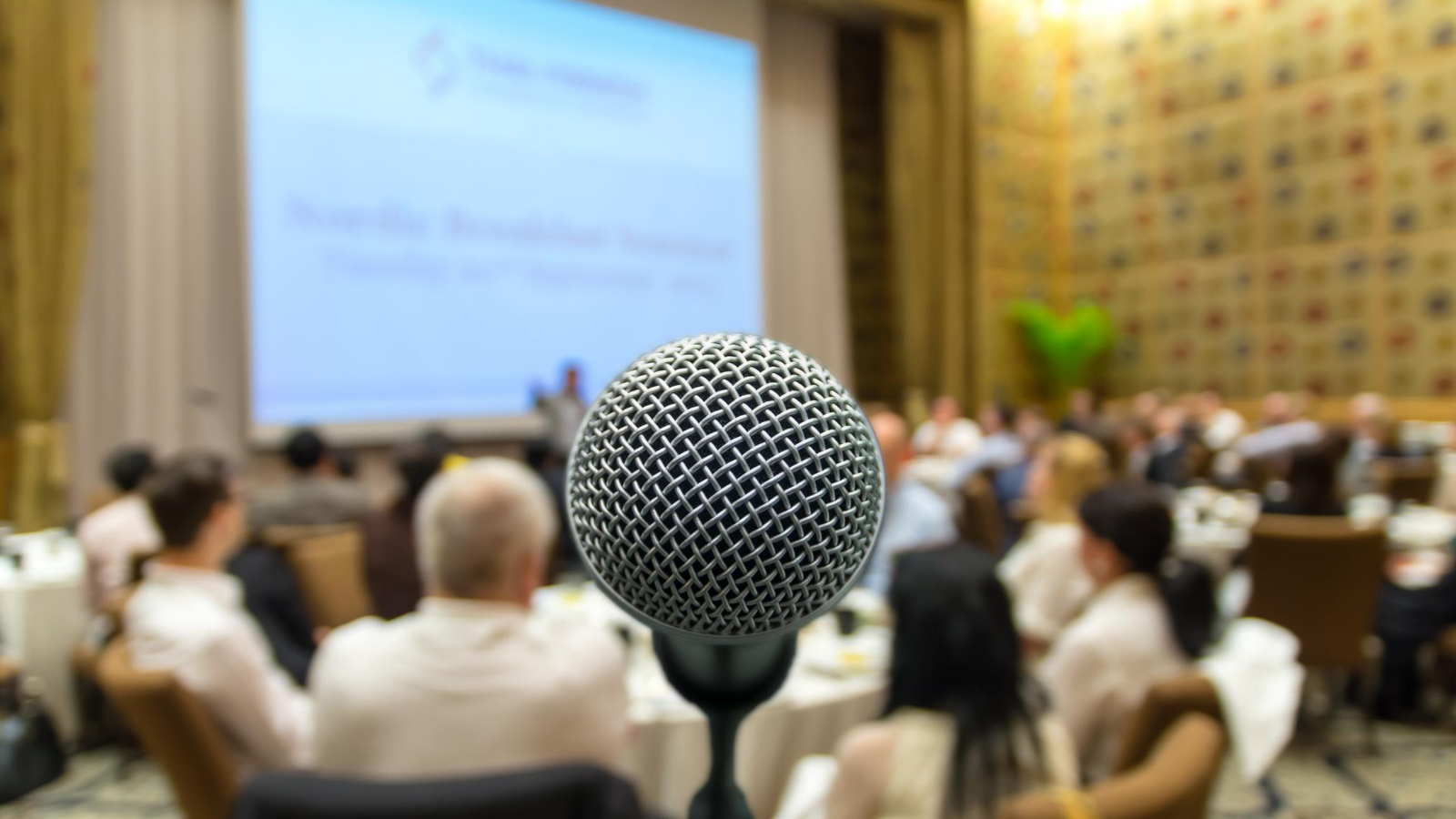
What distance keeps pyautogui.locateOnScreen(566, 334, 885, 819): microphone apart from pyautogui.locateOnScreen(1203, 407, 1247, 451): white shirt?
916 centimetres

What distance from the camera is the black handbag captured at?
347 cm

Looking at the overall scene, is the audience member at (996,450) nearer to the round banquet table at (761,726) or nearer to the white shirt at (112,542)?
the round banquet table at (761,726)

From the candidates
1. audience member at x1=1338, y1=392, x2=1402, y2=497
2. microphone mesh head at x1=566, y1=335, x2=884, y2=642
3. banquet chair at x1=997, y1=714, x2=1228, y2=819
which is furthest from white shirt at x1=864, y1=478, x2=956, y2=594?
audience member at x1=1338, y1=392, x2=1402, y2=497

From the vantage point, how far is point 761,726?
2.23 m

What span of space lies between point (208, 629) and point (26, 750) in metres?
1.86

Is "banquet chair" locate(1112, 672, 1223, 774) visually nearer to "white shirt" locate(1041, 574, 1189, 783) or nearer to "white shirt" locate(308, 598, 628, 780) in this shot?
"white shirt" locate(1041, 574, 1189, 783)

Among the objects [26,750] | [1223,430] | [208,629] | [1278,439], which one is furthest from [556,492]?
[1223,430]

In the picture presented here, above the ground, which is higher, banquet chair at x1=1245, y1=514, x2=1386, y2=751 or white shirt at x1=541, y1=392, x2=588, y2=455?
white shirt at x1=541, y1=392, x2=588, y2=455

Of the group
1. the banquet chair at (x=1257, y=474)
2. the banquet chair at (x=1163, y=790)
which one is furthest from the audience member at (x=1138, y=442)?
the banquet chair at (x=1163, y=790)

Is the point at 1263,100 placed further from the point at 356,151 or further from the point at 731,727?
the point at 731,727

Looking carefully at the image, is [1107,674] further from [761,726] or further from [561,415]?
[561,415]

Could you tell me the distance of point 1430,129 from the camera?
9367mm

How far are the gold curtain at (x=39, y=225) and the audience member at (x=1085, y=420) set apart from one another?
21.4 ft

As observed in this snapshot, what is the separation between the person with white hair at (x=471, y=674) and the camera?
5.40ft
